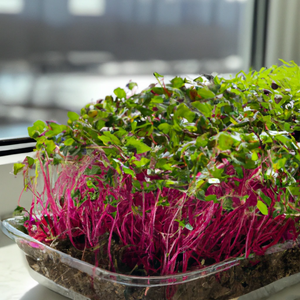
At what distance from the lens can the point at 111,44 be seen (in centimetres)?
117

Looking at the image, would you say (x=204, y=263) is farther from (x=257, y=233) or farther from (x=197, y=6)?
(x=197, y=6)

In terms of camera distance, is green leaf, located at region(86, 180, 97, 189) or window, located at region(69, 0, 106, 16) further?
window, located at region(69, 0, 106, 16)

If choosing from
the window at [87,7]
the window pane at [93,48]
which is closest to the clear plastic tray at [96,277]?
the window pane at [93,48]

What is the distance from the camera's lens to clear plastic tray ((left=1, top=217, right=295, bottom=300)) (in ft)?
1.35

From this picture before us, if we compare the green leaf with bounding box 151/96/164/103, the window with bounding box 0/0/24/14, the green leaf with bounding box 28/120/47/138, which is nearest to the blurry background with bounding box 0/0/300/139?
the window with bounding box 0/0/24/14

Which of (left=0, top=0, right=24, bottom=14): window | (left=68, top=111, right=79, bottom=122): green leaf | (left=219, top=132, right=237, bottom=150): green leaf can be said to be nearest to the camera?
(left=219, top=132, right=237, bottom=150): green leaf

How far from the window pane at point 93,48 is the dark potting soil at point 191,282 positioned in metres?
0.56

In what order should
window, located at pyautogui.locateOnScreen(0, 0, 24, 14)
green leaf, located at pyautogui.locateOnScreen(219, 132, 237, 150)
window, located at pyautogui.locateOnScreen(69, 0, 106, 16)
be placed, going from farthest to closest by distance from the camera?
1. window, located at pyautogui.locateOnScreen(69, 0, 106, 16)
2. window, located at pyautogui.locateOnScreen(0, 0, 24, 14)
3. green leaf, located at pyautogui.locateOnScreen(219, 132, 237, 150)

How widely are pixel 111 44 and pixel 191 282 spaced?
0.89m

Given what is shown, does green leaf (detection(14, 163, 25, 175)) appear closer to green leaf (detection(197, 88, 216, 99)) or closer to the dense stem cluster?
the dense stem cluster

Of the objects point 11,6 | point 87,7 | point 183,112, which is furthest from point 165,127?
point 87,7

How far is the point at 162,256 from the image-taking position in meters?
0.48

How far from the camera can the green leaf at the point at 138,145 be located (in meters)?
0.41

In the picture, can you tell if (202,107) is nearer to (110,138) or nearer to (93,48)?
(110,138)
